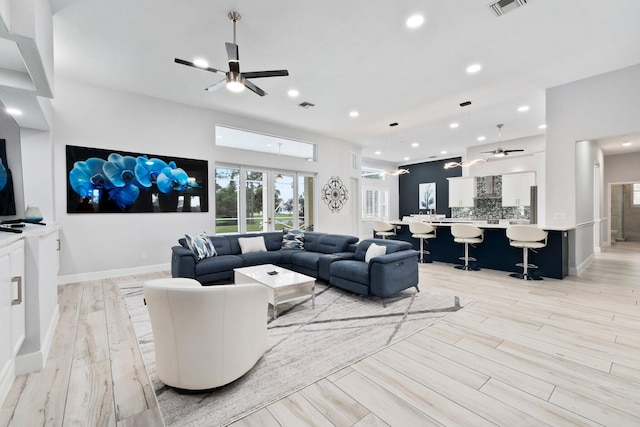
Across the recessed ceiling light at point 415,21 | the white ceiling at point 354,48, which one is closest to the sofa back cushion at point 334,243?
the white ceiling at point 354,48

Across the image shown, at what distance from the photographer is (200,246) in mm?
4508

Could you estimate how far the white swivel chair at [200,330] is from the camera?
5.76ft

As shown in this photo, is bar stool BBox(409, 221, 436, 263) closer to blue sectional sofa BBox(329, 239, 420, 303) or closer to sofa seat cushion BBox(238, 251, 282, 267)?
blue sectional sofa BBox(329, 239, 420, 303)

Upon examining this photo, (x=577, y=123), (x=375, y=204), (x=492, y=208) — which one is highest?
(x=577, y=123)

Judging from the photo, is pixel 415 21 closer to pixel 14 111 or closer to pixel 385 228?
pixel 385 228

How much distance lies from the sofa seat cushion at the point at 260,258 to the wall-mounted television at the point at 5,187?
3.20 m

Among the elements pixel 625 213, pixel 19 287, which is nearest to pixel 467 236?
pixel 19 287

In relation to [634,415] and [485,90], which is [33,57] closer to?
[634,415]

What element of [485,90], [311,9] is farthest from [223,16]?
[485,90]

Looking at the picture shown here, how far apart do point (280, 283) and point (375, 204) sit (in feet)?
30.7

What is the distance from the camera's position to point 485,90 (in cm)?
514

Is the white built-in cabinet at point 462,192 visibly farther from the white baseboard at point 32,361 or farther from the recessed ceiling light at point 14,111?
the recessed ceiling light at point 14,111

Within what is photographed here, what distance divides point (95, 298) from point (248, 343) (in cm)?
328

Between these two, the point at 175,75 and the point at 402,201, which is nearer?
the point at 175,75
